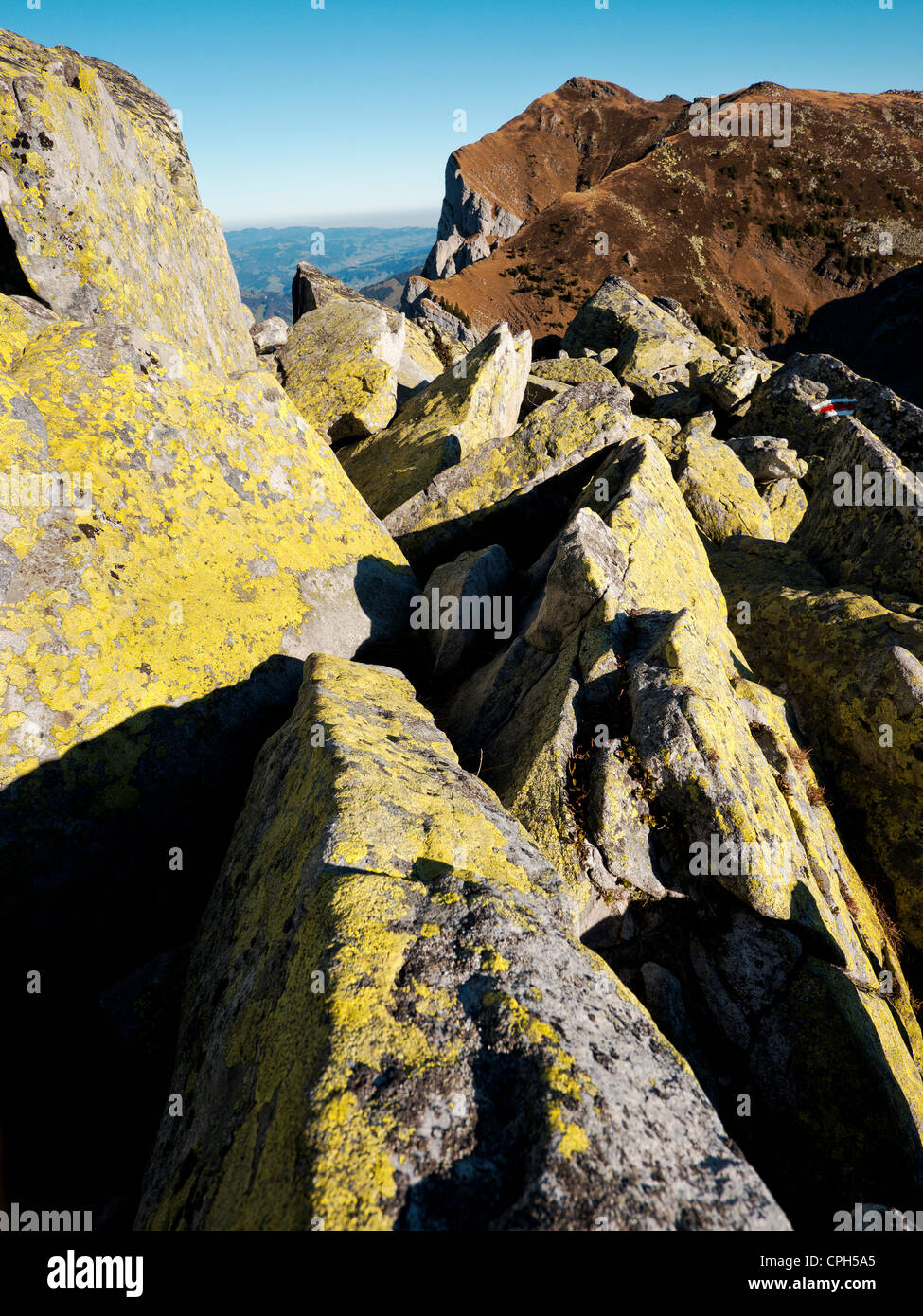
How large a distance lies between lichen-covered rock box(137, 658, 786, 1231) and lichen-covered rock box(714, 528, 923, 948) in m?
7.89

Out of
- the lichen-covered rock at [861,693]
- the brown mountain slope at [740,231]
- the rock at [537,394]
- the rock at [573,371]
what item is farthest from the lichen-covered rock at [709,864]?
the brown mountain slope at [740,231]

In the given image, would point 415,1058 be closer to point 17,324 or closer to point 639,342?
point 17,324

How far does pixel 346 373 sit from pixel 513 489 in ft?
26.7

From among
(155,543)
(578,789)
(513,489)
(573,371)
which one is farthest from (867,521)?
(155,543)

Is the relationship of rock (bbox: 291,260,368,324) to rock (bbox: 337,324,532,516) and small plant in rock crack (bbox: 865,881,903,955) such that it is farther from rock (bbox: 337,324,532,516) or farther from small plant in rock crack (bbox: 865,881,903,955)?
small plant in rock crack (bbox: 865,881,903,955)

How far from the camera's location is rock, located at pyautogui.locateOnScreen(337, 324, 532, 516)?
16.1 m

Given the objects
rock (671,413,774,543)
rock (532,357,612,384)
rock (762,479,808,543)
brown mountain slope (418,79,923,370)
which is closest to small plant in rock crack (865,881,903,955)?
rock (671,413,774,543)

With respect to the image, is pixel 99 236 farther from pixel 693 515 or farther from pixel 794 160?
pixel 794 160

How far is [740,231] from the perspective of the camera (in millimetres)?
126688

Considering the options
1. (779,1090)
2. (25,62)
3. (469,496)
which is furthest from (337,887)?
(25,62)

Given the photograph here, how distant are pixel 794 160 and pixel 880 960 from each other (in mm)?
180157

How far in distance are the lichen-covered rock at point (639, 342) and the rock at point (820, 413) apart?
5.80 m

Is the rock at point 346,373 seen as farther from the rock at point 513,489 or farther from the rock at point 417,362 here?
the rock at point 513,489
